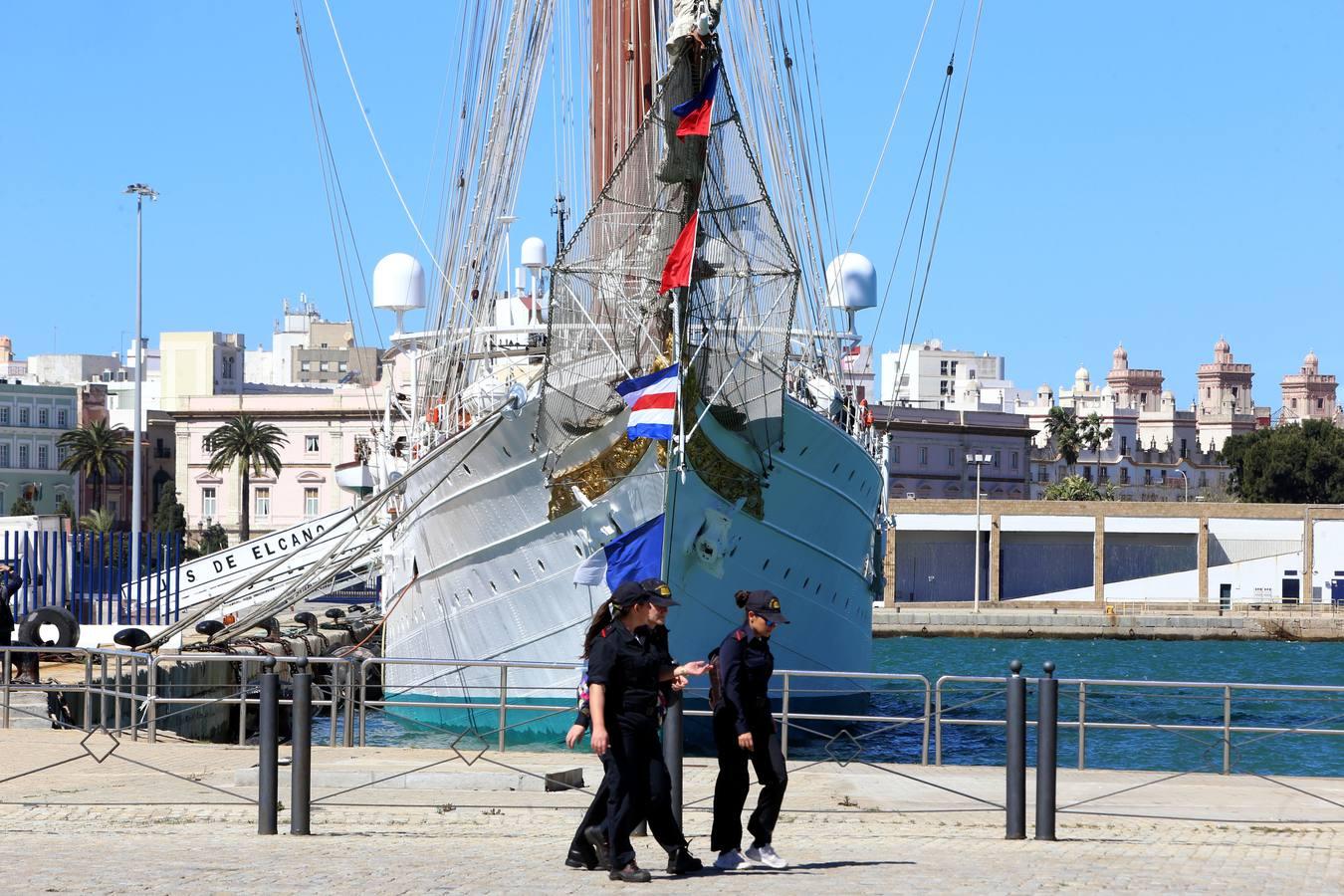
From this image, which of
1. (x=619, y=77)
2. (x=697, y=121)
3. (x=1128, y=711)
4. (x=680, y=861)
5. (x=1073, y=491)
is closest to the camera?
(x=680, y=861)

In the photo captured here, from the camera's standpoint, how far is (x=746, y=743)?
11047mm

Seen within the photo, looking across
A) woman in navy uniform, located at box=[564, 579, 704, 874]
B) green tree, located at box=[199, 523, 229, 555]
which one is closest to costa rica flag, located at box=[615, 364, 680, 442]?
woman in navy uniform, located at box=[564, 579, 704, 874]

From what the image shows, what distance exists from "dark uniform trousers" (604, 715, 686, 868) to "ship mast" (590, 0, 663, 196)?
19812mm

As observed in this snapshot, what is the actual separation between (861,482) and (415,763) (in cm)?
1661

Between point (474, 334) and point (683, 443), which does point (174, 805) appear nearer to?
point (683, 443)

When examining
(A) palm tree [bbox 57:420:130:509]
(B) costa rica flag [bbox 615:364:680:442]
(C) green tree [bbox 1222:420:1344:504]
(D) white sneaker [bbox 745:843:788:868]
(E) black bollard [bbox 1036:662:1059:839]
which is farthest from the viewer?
(C) green tree [bbox 1222:420:1344:504]

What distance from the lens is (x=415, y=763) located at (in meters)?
16.3

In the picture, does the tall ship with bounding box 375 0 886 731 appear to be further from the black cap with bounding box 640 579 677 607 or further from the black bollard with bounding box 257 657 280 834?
the black cap with bounding box 640 579 677 607

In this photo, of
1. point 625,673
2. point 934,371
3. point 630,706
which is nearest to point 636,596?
point 625,673

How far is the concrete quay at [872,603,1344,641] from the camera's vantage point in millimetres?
81562

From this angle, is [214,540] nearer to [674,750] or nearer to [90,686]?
[90,686]

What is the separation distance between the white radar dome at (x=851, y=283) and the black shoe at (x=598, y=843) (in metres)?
24.3

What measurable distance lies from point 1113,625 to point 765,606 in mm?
73840

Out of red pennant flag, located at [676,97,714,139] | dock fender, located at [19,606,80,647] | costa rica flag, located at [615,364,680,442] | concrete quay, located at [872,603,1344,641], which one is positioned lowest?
concrete quay, located at [872,603,1344,641]
